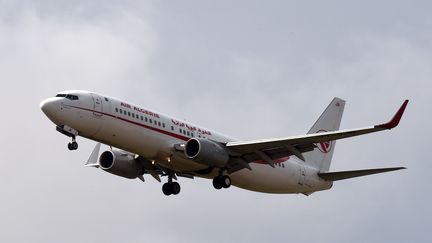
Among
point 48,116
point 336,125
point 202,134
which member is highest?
point 336,125

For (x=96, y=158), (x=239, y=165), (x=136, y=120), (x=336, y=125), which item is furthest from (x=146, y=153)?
(x=336, y=125)

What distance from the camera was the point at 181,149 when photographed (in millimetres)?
57906

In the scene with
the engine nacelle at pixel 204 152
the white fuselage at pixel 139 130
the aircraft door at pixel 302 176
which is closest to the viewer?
the white fuselage at pixel 139 130

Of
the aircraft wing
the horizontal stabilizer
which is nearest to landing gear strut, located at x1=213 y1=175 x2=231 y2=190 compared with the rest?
the aircraft wing

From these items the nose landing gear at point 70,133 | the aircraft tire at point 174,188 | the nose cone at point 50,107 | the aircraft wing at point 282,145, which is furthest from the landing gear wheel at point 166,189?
the nose cone at point 50,107

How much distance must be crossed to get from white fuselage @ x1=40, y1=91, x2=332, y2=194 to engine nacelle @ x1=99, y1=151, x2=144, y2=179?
258 centimetres

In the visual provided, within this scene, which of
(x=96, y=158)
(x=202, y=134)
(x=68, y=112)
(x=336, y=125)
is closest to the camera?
(x=68, y=112)

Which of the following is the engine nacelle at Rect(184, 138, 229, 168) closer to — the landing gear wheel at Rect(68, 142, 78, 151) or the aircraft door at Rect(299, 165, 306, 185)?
the landing gear wheel at Rect(68, 142, 78, 151)

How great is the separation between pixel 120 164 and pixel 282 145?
9935 mm

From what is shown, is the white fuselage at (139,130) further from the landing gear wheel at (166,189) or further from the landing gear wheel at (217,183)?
the landing gear wheel at (166,189)

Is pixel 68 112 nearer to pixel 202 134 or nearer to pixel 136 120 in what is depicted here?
pixel 136 120

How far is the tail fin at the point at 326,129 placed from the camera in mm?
68500

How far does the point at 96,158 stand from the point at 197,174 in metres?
8.88

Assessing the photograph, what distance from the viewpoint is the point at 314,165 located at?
223 feet
